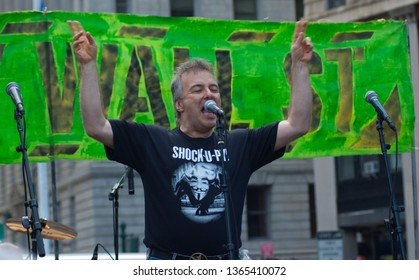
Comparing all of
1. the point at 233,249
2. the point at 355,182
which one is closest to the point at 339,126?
the point at 233,249

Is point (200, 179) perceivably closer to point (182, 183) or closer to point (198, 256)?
point (182, 183)

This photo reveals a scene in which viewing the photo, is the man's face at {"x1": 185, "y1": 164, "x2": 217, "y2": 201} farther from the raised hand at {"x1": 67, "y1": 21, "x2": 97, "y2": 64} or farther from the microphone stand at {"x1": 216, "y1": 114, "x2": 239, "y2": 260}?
the raised hand at {"x1": 67, "y1": 21, "x2": 97, "y2": 64}

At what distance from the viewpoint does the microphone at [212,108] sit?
21.7 feet

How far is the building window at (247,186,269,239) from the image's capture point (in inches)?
1925

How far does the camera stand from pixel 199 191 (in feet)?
21.8

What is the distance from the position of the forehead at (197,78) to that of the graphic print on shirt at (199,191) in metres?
0.48

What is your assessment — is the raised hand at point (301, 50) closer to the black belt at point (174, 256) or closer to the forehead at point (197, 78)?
the forehead at point (197, 78)

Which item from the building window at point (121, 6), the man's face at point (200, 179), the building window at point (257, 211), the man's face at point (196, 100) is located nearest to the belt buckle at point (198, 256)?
the man's face at point (200, 179)

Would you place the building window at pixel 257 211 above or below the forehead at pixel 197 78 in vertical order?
below

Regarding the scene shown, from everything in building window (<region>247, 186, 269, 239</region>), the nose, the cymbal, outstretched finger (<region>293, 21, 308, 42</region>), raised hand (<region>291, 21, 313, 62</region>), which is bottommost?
building window (<region>247, 186, 269, 239</region>)

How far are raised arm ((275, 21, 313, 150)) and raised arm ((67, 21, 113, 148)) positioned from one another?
103 centimetres

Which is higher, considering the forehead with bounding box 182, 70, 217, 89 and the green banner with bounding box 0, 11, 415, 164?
the green banner with bounding box 0, 11, 415, 164

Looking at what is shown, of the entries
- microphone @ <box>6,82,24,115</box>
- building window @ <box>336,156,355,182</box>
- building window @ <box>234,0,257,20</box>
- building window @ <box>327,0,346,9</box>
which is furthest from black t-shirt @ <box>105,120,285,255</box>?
building window @ <box>234,0,257,20</box>
